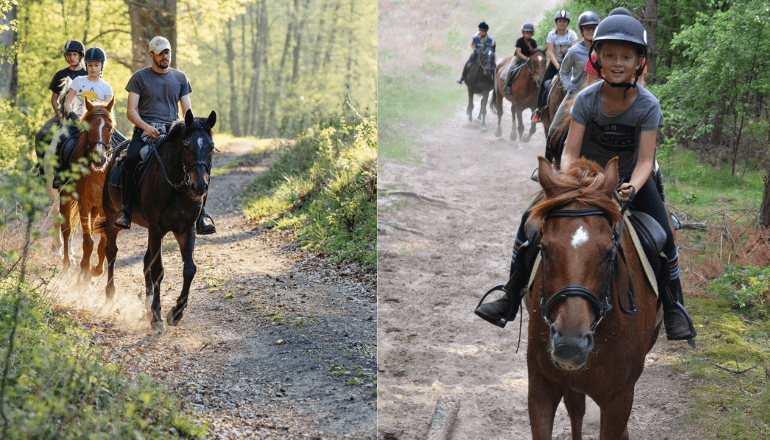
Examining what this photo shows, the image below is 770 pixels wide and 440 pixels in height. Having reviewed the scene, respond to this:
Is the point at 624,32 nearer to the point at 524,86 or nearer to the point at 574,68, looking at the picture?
the point at 574,68

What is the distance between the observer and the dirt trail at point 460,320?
5566mm

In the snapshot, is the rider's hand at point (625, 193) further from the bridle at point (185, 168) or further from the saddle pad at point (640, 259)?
the bridle at point (185, 168)

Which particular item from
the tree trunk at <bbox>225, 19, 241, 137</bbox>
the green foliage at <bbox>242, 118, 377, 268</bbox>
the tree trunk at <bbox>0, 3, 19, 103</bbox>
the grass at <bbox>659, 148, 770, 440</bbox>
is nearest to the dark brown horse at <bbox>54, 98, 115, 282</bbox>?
the green foliage at <bbox>242, 118, 377, 268</bbox>

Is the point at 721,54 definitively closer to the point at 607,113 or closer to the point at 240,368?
the point at 607,113

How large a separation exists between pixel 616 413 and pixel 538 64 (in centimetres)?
1194

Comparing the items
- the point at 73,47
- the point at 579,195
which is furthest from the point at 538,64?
the point at 579,195

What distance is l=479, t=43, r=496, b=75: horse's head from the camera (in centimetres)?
1750

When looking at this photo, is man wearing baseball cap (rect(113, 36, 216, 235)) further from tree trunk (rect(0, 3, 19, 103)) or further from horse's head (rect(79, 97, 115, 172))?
tree trunk (rect(0, 3, 19, 103))

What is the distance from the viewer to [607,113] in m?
4.10

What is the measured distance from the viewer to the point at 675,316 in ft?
14.2

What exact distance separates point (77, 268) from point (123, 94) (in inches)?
Answer: 443

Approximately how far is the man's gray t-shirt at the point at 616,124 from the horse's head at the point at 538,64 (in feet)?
34.0

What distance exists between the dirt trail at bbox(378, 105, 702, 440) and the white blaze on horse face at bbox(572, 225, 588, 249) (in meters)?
2.77

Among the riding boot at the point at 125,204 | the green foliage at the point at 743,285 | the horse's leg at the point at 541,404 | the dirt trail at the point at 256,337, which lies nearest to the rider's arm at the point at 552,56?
the green foliage at the point at 743,285
